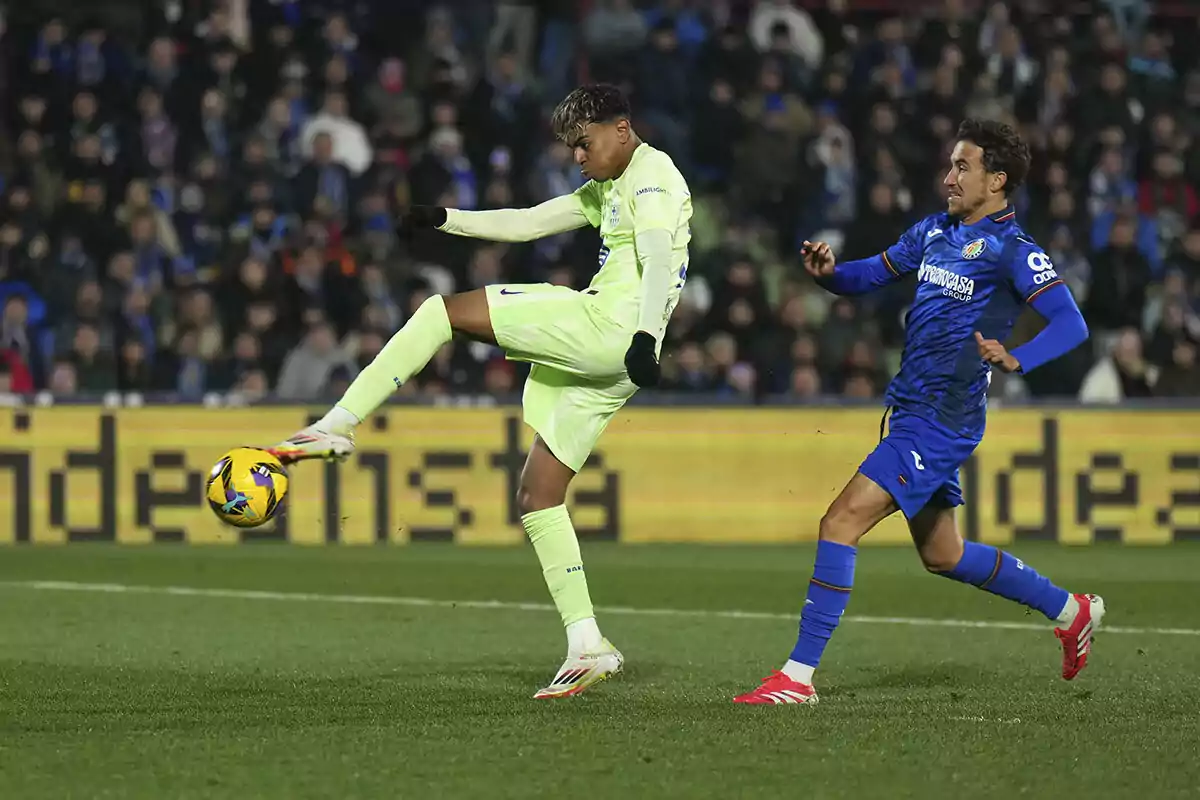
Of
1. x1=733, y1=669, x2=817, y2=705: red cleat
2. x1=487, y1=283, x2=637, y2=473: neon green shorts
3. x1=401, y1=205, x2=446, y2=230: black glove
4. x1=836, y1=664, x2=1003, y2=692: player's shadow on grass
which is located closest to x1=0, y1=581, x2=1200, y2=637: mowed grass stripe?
x1=836, y1=664, x2=1003, y2=692: player's shadow on grass

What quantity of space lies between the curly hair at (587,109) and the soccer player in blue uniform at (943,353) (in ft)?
2.73

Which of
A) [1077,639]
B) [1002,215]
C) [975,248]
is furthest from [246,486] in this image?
[1077,639]

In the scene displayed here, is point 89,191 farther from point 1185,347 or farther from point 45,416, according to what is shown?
point 1185,347

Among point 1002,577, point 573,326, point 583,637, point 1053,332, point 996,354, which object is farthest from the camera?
point 1002,577

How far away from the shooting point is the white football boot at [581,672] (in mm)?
6906

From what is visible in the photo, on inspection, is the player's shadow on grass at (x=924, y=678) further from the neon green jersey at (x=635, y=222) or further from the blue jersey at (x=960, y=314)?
the neon green jersey at (x=635, y=222)

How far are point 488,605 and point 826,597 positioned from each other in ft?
13.0

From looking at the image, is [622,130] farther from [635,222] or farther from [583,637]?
[583,637]

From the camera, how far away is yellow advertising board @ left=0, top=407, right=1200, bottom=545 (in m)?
14.2

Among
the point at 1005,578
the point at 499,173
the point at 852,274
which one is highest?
the point at 499,173

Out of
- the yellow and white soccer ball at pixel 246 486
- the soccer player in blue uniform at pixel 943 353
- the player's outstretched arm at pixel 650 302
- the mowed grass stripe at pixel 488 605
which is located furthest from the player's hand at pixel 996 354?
the mowed grass stripe at pixel 488 605

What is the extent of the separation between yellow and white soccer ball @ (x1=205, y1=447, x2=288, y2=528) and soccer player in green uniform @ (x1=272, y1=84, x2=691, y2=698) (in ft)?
0.29

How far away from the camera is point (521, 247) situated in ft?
53.2

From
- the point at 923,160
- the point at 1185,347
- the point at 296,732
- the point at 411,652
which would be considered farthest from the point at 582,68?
the point at 296,732
